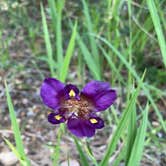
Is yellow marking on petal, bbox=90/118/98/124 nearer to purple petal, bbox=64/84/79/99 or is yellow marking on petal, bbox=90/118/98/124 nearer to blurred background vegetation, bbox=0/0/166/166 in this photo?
purple petal, bbox=64/84/79/99

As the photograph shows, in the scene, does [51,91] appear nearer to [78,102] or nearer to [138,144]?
[78,102]

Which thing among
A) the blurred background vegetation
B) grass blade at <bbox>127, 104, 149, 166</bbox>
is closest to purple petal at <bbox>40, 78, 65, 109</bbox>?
grass blade at <bbox>127, 104, 149, 166</bbox>

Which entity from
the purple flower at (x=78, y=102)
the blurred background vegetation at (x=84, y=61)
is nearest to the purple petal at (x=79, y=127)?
the purple flower at (x=78, y=102)

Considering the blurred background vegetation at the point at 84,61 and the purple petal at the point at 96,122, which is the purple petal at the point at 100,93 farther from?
the blurred background vegetation at the point at 84,61

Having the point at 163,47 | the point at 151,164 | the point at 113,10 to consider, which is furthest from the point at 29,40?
the point at 163,47

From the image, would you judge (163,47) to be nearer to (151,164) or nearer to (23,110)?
(151,164)

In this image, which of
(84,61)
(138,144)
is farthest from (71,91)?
(84,61)
